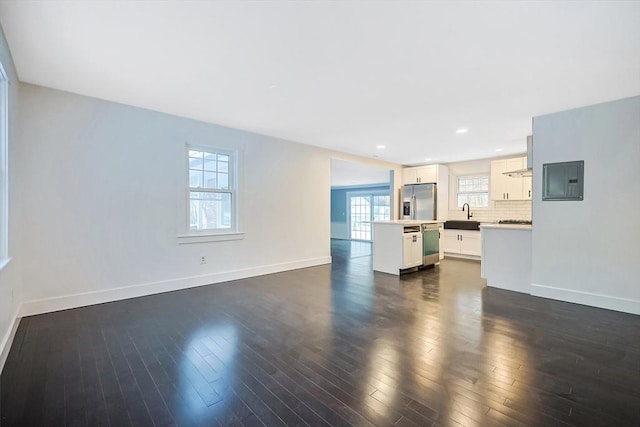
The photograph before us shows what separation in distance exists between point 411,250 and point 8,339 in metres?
5.37

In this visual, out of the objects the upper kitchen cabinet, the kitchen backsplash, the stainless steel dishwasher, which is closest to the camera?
the stainless steel dishwasher

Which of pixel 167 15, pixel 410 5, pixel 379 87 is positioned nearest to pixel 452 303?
pixel 379 87

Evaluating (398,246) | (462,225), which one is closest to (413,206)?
(462,225)

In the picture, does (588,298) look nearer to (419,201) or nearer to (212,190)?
(419,201)

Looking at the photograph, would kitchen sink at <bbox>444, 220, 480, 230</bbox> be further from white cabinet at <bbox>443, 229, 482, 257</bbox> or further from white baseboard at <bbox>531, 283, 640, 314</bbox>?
white baseboard at <bbox>531, 283, 640, 314</bbox>

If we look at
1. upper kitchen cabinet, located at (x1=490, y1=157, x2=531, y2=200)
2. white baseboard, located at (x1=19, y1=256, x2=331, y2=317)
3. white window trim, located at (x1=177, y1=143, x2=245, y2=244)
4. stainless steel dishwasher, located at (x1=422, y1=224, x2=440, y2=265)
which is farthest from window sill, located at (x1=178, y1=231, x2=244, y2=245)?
upper kitchen cabinet, located at (x1=490, y1=157, x2=531, y2=200)

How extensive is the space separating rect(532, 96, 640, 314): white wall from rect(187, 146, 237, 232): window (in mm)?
4644

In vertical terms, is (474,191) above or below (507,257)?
above

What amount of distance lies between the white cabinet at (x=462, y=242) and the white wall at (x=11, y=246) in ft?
25.5

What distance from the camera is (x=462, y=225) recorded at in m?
7.36

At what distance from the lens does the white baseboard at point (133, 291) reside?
3342 mm

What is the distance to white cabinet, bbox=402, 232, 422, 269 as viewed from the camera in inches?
215

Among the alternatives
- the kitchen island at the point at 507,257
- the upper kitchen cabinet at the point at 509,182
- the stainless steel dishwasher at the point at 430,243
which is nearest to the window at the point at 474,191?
the upper kitchen cabinet at the point at 509,182

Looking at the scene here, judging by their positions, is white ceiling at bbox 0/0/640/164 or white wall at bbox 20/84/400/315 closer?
white ceiling at bbox 0/0/640/164
